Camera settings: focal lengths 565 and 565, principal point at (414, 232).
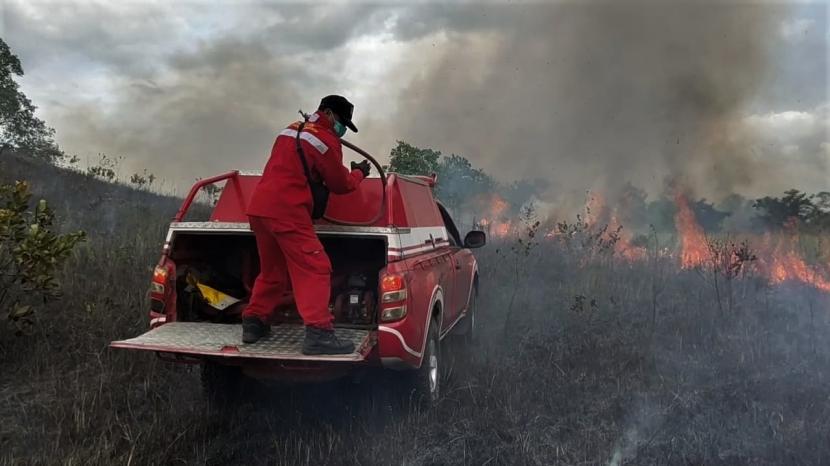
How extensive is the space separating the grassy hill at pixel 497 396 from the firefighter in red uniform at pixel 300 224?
787 mm

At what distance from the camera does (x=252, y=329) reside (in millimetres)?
3758

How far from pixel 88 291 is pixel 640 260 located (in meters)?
8.53

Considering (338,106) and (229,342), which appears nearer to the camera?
(229,342)

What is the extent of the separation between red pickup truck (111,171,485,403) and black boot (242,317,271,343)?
0.16 ft

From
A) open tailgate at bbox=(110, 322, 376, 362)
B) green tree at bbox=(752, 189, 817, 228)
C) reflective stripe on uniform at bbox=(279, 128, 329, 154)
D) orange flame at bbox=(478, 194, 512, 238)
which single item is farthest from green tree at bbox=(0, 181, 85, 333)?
green tree at bbox=(752, 189, 817, 228)

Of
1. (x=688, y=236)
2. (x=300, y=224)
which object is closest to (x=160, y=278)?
(x=300, y=224)

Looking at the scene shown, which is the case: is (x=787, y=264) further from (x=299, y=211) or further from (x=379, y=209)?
(x=299, y=211)

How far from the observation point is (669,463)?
3334 millimetres

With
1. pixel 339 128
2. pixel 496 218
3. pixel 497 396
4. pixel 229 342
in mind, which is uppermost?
pixel 496 218

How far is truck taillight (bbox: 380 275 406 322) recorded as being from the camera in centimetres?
356

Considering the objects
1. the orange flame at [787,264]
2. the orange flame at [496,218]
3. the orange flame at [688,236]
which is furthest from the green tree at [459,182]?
the orange flame at [787,264]

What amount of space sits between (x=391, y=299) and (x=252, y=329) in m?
0.98

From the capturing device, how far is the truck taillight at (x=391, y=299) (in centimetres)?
356

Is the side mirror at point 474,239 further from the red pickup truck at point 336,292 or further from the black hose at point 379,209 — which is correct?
the black hose at point 379,209
